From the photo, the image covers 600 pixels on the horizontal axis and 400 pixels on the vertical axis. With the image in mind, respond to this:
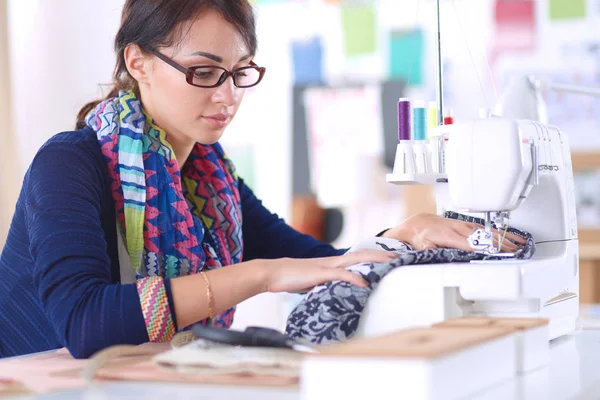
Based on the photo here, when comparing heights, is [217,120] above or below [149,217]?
above

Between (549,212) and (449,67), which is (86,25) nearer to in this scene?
(449,67)

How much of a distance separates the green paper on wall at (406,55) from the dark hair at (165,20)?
3.17 m

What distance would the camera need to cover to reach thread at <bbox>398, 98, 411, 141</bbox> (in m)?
1.76

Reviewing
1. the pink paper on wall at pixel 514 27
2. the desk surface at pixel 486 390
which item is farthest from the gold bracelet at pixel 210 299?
the pink paper on wall at pixel 514 27

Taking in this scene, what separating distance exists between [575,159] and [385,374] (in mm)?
3824

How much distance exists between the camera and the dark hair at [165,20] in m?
1.83

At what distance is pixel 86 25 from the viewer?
4.53 metres

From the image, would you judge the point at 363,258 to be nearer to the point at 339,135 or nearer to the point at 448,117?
the point at 448,117

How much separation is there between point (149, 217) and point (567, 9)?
3521mm

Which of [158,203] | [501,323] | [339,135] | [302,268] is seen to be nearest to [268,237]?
[158,203]

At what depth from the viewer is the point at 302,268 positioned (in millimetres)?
1564

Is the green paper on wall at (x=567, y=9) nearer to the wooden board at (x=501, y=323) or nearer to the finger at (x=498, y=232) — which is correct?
the finger at (x=498, y=232)

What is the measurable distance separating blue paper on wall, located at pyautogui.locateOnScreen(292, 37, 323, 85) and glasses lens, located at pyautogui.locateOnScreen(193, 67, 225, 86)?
11.9 ft

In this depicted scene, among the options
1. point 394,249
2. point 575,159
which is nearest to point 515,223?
point 394,249
